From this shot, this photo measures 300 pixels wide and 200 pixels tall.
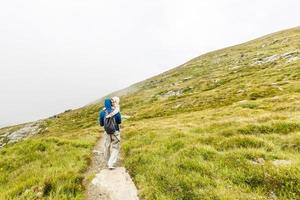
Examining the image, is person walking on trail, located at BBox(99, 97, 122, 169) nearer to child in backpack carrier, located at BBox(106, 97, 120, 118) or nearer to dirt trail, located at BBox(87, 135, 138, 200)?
child in backpack carrier, located at BBox(106, 97, 120, 118)

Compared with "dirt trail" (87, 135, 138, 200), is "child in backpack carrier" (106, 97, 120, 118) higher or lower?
higher

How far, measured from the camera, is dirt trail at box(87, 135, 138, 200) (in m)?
8.05

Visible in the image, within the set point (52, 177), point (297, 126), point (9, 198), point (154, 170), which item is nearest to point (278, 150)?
point (297, 126)

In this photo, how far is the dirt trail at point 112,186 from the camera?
26.4ft

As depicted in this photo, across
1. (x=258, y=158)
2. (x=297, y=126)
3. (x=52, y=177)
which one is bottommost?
(x=297, y=126)

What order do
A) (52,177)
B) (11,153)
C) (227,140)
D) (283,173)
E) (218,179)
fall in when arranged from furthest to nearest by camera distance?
(11,153), (227,140), (52,177), (218,179), (283,173)

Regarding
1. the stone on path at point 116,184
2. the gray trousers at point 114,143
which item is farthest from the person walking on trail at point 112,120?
the stone on path at point 116,184

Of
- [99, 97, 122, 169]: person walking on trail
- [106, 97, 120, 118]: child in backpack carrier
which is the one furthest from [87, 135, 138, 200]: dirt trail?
[106, 97, 120, 118]: child in backpack carrier

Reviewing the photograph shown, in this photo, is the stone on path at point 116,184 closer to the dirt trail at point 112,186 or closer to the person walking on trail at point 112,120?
the dirt trail at point 112,186

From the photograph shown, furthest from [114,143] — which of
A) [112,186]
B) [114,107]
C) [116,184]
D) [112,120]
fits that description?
[112,186]

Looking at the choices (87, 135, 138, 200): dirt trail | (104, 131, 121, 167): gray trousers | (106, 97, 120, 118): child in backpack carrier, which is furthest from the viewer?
(106, 97, 120, 118): child in backpack carrier

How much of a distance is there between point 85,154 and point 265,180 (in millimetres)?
9778

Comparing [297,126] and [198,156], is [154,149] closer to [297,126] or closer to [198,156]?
[198,156]

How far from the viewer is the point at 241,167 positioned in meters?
8.12
